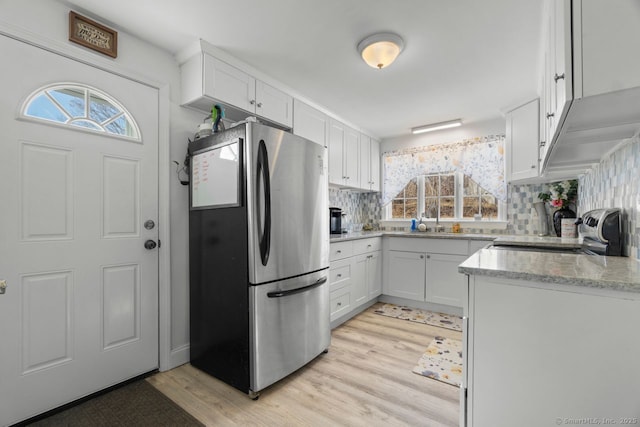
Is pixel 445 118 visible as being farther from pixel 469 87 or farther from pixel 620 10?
pixel 620 10

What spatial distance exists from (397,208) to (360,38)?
9.06ft

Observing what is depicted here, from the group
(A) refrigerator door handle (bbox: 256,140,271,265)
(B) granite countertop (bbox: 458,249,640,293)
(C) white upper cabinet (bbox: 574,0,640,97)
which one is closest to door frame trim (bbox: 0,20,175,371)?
(A) refrigerator door handle (bbox: 256,140,271,265)

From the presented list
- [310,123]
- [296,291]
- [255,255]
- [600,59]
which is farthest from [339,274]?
[600,59]

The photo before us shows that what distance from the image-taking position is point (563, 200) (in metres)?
2.97

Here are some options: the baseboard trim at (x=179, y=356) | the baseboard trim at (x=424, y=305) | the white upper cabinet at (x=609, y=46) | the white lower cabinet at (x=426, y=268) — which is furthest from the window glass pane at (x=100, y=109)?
the baseboard trim at (x=424, y=305)

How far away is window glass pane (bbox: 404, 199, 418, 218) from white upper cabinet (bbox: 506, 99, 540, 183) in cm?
127

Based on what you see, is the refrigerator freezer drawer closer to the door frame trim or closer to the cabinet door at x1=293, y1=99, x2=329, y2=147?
the door frame trim

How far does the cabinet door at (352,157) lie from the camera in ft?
11.8

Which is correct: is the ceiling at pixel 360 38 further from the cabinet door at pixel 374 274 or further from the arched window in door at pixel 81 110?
the cabinet door at pixel 374 274

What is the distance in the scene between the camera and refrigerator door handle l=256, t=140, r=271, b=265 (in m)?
1.78

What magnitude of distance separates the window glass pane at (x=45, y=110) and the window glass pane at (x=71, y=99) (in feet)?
0.14

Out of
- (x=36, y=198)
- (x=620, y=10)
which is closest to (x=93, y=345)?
(x=36, y=198)

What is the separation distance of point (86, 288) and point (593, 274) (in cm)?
252

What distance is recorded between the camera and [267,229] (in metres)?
1.81
